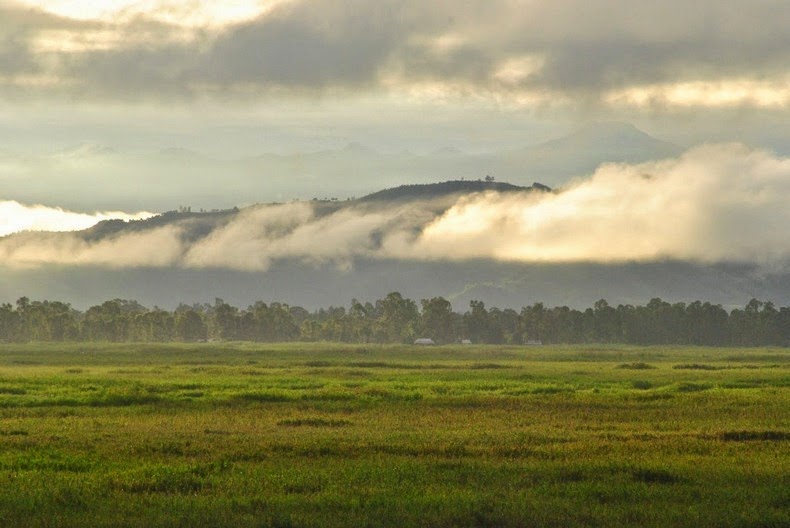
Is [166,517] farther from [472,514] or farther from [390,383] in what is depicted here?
[390,383]

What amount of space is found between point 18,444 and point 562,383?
182 ft

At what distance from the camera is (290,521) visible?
28.9 m

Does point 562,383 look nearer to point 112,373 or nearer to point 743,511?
point 112,373

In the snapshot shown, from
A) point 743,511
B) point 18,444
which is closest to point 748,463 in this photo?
point 743,511

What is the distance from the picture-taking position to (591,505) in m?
31.4

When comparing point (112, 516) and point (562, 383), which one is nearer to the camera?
point (112, 516)

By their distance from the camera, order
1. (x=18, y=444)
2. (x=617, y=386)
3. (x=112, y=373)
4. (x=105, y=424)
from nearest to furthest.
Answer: (x=18, y=444) < (x=105, y=424) < (x=617, y=386) < (x=112, y=373)

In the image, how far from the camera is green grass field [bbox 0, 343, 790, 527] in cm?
3034

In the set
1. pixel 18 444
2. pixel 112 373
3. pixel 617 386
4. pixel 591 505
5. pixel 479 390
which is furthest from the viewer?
pixel 112 373

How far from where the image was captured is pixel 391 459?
131 ft

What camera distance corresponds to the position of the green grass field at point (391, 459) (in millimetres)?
30344

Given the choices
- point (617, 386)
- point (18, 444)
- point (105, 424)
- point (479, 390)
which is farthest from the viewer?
point (617, 386)

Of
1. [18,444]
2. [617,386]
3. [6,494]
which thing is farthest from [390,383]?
[6,494]

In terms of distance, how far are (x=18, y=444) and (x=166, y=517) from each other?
54.0ft
